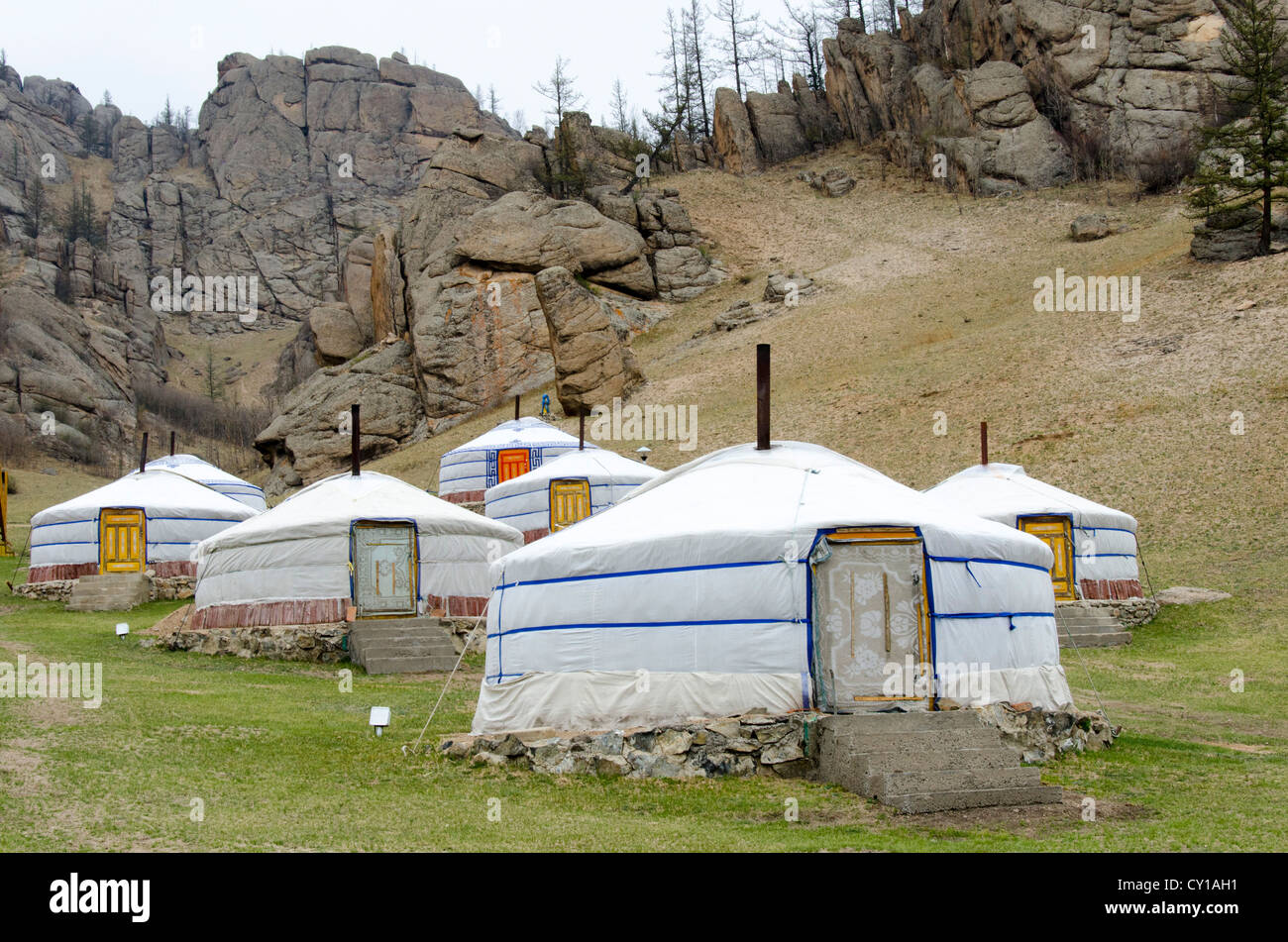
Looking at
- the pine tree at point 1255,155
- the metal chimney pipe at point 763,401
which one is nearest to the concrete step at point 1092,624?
the metal chimney pipe at point 763,401

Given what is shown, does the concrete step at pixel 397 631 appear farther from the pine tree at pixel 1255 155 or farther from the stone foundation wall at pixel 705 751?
the pine tree at pixel 1255 155

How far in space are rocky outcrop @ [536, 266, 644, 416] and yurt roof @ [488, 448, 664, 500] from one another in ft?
30.3

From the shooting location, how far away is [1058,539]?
1714cm

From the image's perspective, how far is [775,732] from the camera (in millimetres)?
8281

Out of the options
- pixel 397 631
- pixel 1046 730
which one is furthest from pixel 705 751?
pixel 397 631

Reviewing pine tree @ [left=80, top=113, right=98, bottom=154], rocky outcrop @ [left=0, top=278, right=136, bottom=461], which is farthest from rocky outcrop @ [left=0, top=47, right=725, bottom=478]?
rocky outcrop @ [left=0, top=278, right=136, bottom=461]

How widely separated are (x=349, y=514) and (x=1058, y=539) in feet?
33.2

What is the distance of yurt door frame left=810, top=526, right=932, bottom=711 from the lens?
8492 mm

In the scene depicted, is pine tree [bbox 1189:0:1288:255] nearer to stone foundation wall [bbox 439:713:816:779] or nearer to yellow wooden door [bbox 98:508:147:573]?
stone foundation wall [bbox 439:713:816:779]

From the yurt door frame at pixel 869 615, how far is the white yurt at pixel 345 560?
7.98 metres

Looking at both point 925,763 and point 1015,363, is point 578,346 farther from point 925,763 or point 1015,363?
point 925,763
